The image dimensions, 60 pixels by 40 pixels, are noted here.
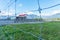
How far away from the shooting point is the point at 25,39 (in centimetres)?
262

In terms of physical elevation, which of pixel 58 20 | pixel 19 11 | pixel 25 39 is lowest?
pixel 25 39

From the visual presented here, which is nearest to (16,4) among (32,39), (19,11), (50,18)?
(19,11)

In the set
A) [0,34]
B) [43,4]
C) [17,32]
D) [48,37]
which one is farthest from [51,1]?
[0,34]

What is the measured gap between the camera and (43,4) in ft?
5.22

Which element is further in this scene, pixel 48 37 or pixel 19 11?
pixel 19 11

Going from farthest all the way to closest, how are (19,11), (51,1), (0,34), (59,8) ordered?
(0,34)
(19,11)
(51,1)
(59,8)

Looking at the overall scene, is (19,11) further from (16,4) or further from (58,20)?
(58,20)

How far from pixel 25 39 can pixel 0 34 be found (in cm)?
123

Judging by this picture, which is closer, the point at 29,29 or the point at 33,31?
the point at 33,31

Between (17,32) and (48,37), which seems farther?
(17,32)

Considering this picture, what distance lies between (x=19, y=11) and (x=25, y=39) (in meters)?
0.45

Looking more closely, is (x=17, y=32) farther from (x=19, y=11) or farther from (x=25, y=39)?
(x=19, y=11)

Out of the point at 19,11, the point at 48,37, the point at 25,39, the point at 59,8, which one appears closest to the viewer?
the point at 59,8

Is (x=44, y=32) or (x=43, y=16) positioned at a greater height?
(x=43, y=16)
